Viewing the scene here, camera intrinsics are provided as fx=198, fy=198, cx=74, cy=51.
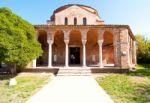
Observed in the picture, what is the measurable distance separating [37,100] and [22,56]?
813cm

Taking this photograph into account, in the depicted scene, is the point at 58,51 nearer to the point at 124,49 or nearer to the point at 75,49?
the point at 75,49

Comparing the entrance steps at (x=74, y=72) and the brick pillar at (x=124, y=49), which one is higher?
the brick pillar at (x=124, y=49)

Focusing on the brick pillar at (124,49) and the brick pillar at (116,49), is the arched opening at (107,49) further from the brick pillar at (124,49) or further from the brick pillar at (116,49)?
the brick pillar at (124,49)

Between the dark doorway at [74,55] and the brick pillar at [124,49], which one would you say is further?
the dark doorway at [74,55]

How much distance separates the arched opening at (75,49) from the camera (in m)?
25.1

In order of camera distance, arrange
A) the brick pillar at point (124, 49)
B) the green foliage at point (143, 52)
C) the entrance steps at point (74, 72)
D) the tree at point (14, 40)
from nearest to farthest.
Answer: the tree at point (14, 40) < the entrance steps at point (74, 72) < the brick pillar at point (124, 49) < the green foliage at point (143, 52)

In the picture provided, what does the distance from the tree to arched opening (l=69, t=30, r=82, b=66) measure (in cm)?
890

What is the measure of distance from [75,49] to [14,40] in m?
11.3

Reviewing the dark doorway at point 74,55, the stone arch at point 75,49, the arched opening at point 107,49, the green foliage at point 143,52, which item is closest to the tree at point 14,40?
the stone arch at point 75,49

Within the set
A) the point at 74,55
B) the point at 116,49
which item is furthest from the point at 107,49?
the point at 116,49

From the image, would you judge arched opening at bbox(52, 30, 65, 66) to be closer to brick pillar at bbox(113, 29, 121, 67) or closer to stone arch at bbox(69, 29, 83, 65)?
stone arch at bbox(69, 29, 83, 65)

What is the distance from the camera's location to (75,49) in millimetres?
25500

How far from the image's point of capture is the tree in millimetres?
14680

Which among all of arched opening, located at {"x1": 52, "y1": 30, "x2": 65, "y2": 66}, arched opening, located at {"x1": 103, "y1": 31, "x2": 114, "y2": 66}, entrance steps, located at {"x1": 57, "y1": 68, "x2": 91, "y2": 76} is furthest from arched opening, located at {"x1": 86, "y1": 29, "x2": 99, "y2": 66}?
entrance steps, located at {"x1": 57, "y1": 68, "x2": 91, "y2": 76}
